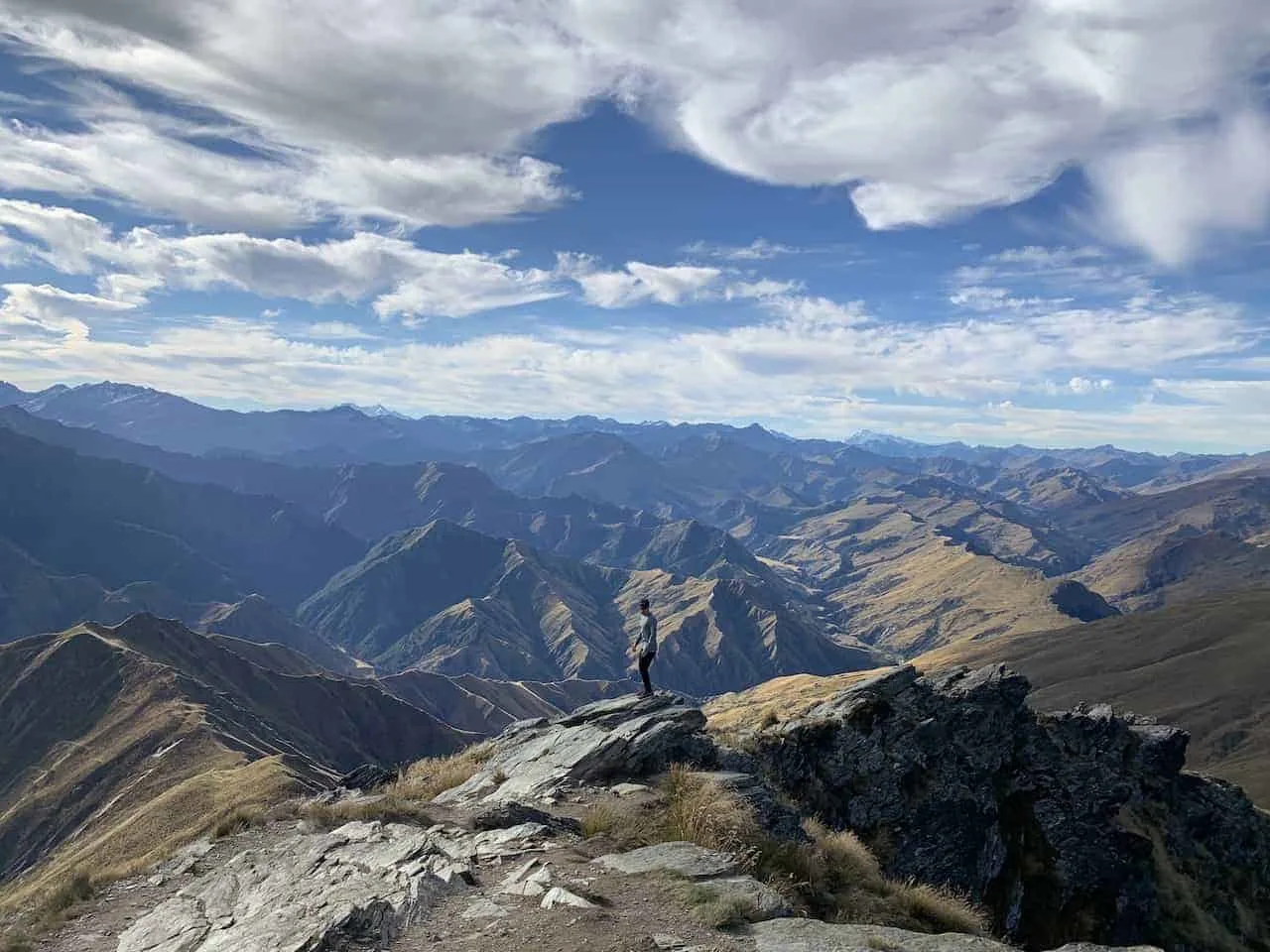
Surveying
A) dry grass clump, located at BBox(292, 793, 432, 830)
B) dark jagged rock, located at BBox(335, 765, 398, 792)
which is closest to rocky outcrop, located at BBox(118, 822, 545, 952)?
dry grass clump, located at BBox(292, 793, 432, 830)

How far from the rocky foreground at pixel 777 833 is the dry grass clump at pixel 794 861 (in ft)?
A: 1.97

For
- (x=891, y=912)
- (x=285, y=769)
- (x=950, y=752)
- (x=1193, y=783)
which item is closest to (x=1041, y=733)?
(x=950, y=752)

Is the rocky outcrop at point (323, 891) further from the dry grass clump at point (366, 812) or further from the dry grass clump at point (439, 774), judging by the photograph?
the dry grass clump at point (439, 774)

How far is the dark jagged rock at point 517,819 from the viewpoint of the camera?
18922 mm

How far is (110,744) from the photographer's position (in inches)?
6033

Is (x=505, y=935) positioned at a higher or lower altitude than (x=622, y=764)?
higher

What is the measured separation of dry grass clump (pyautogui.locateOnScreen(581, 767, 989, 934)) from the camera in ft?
52.0

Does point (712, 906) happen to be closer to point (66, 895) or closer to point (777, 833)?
point (777, 833)

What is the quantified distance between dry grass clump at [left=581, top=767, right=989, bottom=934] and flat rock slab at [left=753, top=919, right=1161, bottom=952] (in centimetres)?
86

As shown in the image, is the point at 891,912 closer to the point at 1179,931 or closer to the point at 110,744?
the point at 1179,931

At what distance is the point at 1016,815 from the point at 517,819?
1430 inches

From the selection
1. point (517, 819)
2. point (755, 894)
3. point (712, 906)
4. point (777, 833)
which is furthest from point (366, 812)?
point (755, 894)

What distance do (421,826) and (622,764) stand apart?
6.91m

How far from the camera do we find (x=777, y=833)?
61.4ft
